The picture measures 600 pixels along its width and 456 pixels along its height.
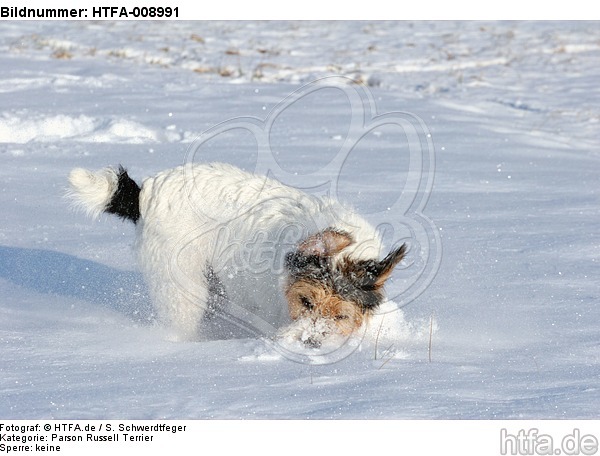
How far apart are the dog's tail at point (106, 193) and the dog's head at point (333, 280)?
1.14 meters

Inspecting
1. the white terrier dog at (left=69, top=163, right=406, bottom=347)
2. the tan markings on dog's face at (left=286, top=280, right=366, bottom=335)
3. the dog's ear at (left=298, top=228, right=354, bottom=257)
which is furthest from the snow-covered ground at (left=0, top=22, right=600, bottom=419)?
the dog's ear at (left=298, top=228, right=354, bottom=257)

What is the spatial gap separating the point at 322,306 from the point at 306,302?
9 centimetres

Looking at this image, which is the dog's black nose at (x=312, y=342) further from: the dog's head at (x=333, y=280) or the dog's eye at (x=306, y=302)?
the dog's eye at (x=306, y=302)

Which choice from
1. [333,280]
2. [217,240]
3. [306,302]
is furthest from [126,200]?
[333,280]

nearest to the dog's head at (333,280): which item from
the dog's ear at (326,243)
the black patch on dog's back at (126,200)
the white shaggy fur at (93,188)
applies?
the dog's ear at (326,243)

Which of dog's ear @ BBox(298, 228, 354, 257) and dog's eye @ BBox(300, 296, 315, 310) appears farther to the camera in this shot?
dog's eye @ BBox(300, 296, 315, 310)

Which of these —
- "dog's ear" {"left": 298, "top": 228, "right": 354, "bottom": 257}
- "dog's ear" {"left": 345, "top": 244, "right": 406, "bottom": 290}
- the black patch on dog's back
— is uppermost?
the black patch on dog's back

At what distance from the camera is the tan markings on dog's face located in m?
4.37

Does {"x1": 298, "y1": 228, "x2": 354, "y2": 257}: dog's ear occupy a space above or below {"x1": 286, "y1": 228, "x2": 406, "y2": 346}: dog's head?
above

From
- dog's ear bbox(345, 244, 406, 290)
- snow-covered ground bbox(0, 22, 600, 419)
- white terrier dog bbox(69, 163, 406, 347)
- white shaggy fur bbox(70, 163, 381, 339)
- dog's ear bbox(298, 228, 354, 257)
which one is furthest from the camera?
white shaggy fur bbox(70, 163, 381, 339)

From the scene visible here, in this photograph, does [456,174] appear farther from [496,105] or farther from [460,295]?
[496,105]

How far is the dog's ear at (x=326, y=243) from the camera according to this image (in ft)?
14.1

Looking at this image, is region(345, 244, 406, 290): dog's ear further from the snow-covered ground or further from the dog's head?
the snow-covered ground
